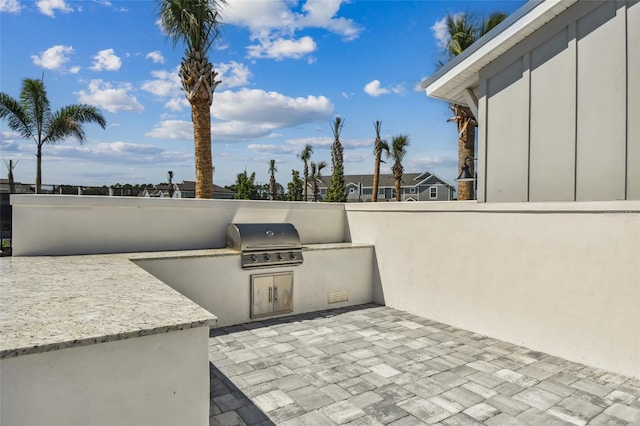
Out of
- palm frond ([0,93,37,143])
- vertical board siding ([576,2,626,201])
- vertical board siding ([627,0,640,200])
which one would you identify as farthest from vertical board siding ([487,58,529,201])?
palm frond ([0,93,37,143])

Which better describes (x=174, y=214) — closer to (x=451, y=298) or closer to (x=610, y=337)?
(x=451, y=298)

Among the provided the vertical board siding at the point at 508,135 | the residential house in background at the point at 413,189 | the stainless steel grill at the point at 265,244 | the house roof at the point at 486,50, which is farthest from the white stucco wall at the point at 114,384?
the residential house in background at the point at 413,189

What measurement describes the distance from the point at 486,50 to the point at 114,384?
5827 millimetres

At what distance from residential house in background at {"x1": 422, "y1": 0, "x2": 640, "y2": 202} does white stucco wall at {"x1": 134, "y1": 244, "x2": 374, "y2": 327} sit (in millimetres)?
2589

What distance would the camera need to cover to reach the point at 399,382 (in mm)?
3711

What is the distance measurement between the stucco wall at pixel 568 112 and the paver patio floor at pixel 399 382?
209 centimetres

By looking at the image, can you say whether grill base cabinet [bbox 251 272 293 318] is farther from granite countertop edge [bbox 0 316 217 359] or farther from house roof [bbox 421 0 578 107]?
house roof [bbox 421 0 578 107]

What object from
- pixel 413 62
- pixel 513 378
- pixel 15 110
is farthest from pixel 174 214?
pixel 15 110

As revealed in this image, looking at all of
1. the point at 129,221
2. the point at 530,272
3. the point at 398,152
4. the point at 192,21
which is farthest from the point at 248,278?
the point at 398,152

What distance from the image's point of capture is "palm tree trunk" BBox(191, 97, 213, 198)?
9.23m

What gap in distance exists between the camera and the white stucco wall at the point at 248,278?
206 inches

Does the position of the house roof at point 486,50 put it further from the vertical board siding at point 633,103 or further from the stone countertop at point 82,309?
the stone countertop at point 82,309

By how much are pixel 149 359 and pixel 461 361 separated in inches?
141

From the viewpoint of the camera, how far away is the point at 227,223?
653 cm
